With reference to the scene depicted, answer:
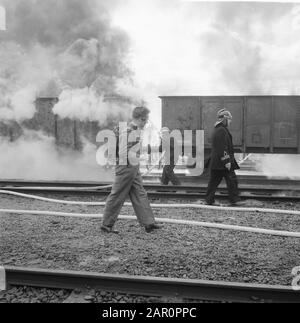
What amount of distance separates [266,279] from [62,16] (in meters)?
15.8

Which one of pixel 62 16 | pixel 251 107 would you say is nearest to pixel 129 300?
pixel 251 107

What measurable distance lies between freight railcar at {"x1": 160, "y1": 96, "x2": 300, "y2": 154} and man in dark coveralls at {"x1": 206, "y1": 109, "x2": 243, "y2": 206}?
16.2 ft

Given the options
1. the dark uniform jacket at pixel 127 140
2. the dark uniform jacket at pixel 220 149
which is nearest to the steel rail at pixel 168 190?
the dark uniform jacket at pixel 220 149

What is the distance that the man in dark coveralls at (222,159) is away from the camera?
21.9 feet

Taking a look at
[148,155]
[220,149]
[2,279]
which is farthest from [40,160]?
[2,279]

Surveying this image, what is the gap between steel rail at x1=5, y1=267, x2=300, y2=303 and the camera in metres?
3.04

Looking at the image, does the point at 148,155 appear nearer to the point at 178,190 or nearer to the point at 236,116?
the point at 236,116

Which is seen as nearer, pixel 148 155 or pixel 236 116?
pixel 236 116

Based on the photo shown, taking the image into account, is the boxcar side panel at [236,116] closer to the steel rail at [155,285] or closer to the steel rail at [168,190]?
the steel rail at [168,190]

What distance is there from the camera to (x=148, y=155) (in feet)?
43.7

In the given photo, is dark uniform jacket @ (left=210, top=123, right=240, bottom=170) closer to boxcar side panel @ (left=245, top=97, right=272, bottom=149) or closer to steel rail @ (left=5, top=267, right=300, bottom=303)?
steel rail @ (left=5, top=267, right=300, bottom=303)

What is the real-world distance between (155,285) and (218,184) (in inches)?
156

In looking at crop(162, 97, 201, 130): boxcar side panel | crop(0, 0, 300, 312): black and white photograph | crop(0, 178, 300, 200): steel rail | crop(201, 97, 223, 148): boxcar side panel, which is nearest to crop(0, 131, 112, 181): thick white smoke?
crop(0, 0, 300, 312): black and white photograph

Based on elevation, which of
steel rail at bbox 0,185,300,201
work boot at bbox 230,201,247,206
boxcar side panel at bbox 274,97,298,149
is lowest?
work boot at bbox 230,201,247,206
